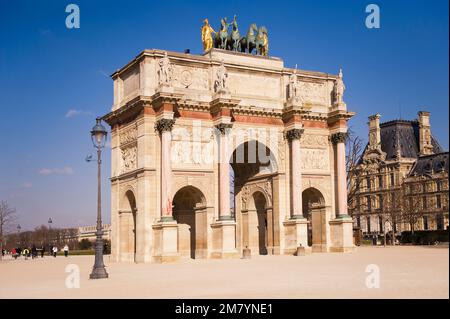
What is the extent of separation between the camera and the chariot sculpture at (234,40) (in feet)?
137

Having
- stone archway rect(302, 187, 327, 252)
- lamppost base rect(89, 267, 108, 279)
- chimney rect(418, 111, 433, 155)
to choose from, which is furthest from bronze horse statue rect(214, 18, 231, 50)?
chimney rect(418, 111, 433, 155)

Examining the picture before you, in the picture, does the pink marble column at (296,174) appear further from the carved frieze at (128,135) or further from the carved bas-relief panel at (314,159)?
the carved frieze at (128,135)

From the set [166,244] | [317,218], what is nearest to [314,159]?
[317,218]

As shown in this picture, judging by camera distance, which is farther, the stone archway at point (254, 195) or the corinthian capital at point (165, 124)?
the stone archway at point (254, 195)

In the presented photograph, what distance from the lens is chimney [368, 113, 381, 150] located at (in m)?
104

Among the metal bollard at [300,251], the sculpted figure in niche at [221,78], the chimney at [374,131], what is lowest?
the metal bollard at [300,251]

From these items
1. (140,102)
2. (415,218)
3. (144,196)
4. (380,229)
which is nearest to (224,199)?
(144,196)

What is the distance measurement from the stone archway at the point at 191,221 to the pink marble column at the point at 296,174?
5.83 meters

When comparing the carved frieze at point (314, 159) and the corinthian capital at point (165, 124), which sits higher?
the corinthian capital at point (165, 124)

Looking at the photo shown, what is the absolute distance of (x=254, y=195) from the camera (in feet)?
143

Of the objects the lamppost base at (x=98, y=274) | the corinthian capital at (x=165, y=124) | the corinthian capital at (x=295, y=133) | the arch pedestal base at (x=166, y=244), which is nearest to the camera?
the lamppost base at (x=98, y=274)

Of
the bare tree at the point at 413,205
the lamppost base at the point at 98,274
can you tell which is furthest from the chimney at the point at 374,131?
the lamppost base at the point at 98,274

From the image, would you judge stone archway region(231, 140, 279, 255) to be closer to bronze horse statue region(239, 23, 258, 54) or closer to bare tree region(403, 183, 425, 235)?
bronze horse statue region(239, 23, 258, 54)

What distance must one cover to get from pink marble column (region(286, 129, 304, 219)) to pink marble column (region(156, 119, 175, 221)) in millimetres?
8374
